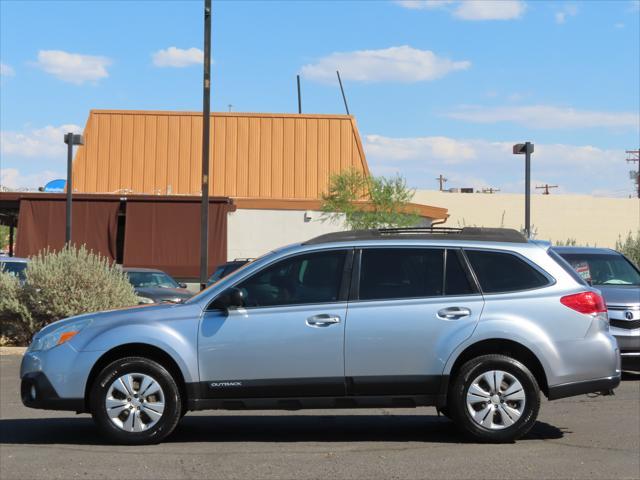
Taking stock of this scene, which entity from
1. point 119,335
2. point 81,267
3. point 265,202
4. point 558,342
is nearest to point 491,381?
point 558,342

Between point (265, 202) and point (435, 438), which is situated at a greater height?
point (265, 202)

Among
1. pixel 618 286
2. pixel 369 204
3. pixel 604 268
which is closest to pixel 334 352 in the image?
pixel 618 286

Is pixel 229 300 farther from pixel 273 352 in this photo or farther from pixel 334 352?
pixel 334 352

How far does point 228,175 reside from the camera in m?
41.6

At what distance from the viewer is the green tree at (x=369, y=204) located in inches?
1298

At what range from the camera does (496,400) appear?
26.9ft

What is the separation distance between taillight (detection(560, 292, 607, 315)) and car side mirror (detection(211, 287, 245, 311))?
9.07 feet

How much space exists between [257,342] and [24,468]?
2.09m

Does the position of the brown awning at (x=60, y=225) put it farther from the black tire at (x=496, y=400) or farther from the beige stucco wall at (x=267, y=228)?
the black tire at (x=496, y=400)

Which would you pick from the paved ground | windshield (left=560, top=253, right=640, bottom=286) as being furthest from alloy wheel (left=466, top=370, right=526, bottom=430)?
windshield (left=560, top=253, right=640, bottom=286)

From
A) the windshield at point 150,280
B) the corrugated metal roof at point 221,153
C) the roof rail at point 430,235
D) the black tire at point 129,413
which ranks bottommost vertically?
the black tire at point 129,413

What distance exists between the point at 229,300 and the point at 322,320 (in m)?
0.81

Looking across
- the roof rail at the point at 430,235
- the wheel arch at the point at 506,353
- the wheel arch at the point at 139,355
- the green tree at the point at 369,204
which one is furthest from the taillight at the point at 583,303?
the green tree at the point at 369,204

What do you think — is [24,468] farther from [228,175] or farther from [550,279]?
[228,175]
